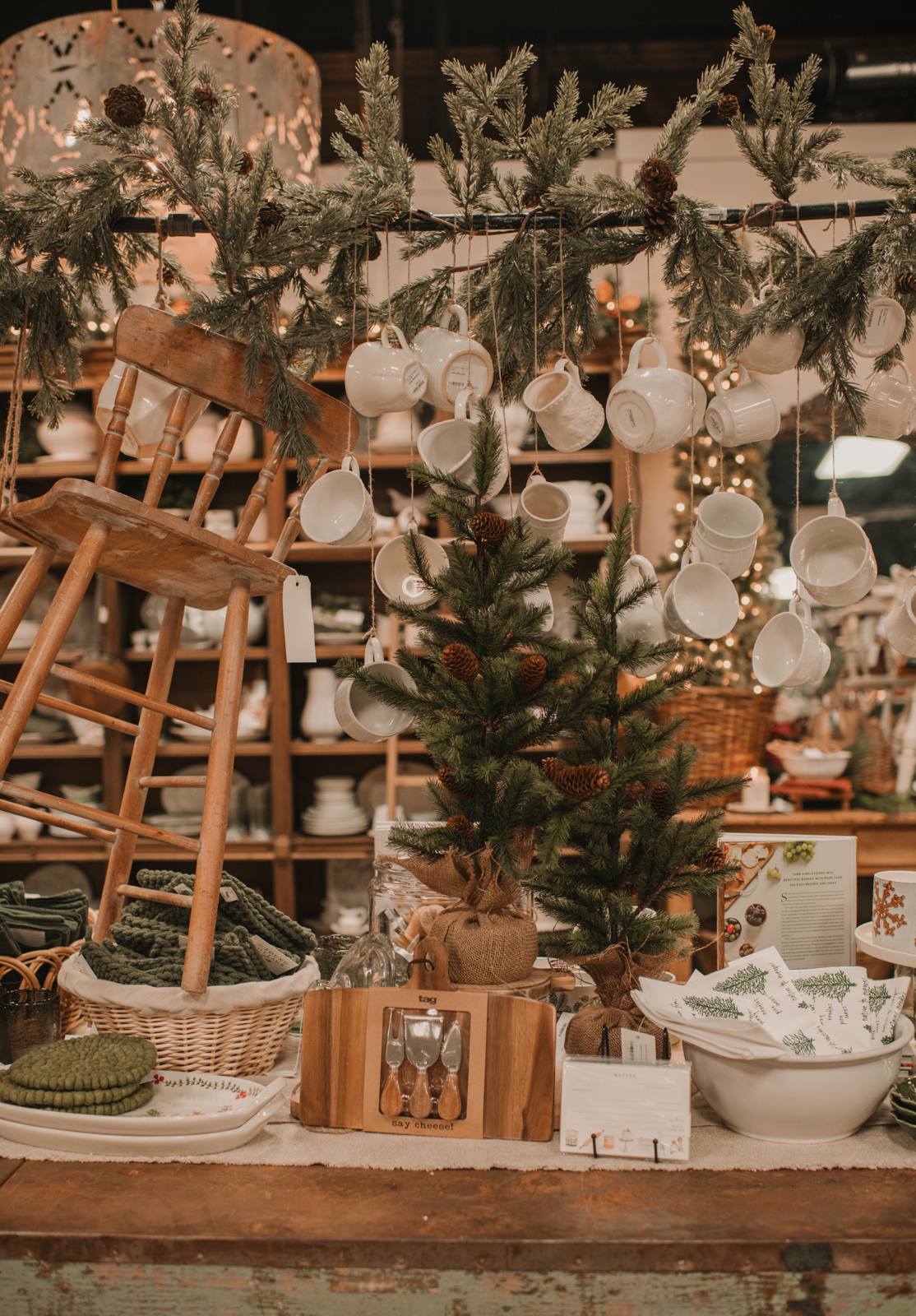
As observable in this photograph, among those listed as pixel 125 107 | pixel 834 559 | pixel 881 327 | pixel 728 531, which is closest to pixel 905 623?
pixel 834 559

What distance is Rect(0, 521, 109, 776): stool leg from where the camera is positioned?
1149mm

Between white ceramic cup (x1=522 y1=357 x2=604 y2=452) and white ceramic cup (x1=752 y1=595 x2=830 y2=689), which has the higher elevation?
white ceramic cup (x1=522 y1=357 x2=604 y2=452)

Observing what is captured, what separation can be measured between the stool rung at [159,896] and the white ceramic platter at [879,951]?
2.83 ft

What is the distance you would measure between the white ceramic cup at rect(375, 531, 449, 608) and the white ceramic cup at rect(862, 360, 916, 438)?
65 cm

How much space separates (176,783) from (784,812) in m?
2.25

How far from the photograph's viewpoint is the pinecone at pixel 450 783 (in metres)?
1.12

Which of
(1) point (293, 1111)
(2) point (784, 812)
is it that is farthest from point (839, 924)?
(2) point (784, 812)

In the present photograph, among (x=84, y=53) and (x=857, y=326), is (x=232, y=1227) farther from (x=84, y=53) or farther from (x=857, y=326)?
(x=84, y=53)

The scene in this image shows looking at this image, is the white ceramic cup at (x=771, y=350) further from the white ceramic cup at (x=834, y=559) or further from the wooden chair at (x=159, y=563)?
the wooden chair at (x=159, y=563)

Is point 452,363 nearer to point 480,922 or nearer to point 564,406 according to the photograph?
point 564,406

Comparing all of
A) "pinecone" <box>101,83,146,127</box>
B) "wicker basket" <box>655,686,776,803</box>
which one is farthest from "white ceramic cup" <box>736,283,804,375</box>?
"wicker basket" <box>655,686,776,803</box>

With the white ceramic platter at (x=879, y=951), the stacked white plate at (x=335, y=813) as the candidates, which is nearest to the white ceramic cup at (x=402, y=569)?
the white ceramic platter at (x=879, y=951)

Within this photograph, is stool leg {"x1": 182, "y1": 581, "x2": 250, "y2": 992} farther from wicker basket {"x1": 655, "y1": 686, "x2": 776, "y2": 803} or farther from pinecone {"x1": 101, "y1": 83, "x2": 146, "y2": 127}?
wicker basket {"x1": 655, "y1": 686, "x2": 776, "y2": 803}

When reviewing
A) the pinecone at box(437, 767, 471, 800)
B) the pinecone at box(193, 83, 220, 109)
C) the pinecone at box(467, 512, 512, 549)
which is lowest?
the pinecone at box(437, 767, 471, 800)
